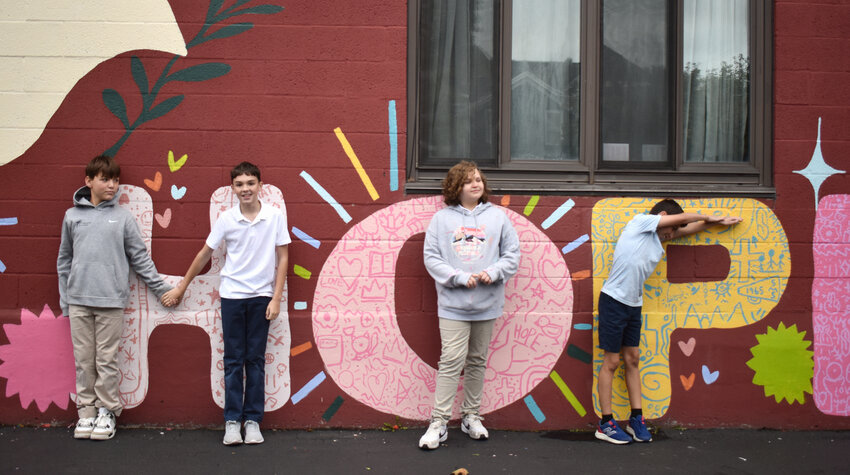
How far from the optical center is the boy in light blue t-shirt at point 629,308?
4.60 metres

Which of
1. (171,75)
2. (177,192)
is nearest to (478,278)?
(177,192)

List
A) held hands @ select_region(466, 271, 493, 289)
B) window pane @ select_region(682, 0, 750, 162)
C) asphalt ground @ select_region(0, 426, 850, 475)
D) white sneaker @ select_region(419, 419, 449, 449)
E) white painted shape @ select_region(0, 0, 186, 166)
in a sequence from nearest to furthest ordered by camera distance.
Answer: asphalt ground @ select_region(0, 426, 850, 475)
held hands @ select_region(466, 271, 493, 289)
white sneaker @ select_region(419, 419, 449, 449)
white painted shape @ select_region(0, 0, 186, 166)
window pane @ select_region(682, 0, 750, 162)

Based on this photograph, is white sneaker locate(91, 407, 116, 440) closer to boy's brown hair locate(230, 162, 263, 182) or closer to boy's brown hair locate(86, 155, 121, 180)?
boy's brown hair locate(86, 155, 121, 180)

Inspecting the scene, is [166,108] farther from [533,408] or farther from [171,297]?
[533,408]

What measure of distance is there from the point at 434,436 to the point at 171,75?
3.10 m

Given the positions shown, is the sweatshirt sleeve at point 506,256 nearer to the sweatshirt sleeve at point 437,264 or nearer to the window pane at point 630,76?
the sweatshirt sleeve at point 437,264

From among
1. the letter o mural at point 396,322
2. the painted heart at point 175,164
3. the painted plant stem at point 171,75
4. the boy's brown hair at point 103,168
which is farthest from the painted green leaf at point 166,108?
the letter o mural at point 396,322

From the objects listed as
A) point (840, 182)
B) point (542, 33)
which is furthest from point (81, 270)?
point (840, 182)

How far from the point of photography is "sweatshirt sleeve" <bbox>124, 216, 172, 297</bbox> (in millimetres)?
4742

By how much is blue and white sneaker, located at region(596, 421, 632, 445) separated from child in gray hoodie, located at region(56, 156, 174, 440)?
3.32m

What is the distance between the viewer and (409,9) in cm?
497

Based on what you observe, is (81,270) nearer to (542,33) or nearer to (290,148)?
(290,148)

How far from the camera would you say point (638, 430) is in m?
4.69

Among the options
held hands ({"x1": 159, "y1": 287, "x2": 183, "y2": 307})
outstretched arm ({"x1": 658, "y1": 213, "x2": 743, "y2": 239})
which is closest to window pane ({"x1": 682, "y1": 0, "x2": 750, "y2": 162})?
outstretched arm ({"x1": 658, "y1": 213, "x2": 743, "y2": 239})
